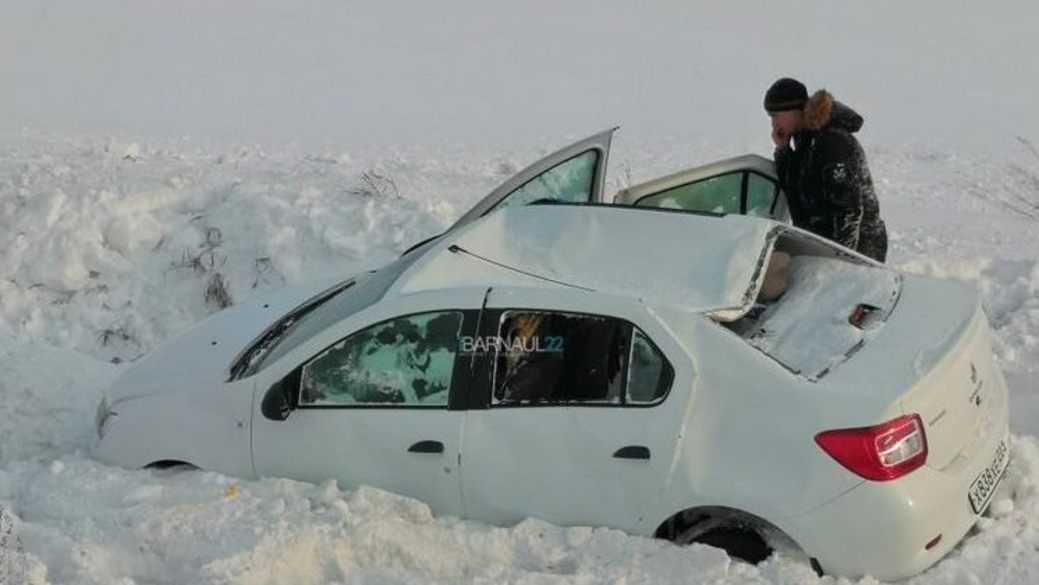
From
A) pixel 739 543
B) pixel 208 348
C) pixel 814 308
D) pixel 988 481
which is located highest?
pixel 814 308

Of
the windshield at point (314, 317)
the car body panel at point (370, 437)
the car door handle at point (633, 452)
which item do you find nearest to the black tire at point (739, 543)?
the car door handle at point (633, 452)

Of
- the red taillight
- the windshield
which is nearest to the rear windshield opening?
the red taillight

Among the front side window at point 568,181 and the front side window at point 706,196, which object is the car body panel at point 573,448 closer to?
the front side window at point 568,181

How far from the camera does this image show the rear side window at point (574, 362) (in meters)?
5.07

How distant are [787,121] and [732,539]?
115 inches

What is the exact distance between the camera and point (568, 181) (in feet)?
22.7

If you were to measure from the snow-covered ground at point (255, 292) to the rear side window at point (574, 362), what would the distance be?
564mm

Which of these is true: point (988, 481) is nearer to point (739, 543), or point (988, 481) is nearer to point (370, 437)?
point (739, 543)

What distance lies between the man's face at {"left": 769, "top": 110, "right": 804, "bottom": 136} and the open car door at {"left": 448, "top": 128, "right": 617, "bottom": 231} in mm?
996

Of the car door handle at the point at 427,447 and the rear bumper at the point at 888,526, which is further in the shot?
the car door handle at the point at 427,447

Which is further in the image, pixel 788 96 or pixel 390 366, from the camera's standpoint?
pixel 788 96

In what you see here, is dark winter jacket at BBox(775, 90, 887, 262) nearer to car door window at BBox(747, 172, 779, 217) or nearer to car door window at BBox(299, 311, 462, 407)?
car door window at BBox(747, 172, 779, 217)

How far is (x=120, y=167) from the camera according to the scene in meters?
11.3

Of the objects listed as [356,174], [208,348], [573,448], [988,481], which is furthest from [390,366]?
[356,174]
